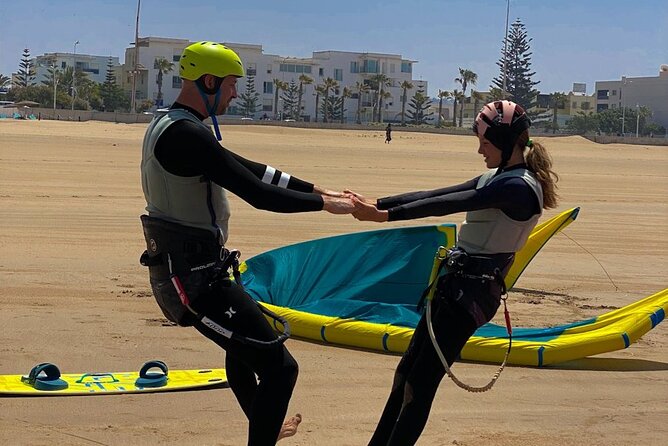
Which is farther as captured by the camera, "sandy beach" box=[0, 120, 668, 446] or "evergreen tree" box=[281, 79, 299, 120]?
"evergreen tree" box=[281, 79, 299, 120]

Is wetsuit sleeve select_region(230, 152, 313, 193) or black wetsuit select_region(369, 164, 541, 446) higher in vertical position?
wetsuit sleeve select_region(230, 152, 313, 193)

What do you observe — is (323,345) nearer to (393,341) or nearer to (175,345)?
(393,341)

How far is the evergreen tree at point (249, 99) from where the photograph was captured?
10081cm

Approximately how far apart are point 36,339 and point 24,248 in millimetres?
→ 4697

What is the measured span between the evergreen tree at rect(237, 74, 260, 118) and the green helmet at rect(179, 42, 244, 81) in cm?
9651

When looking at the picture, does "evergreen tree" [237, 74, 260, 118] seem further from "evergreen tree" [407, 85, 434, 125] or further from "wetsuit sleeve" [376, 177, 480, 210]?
"wetsuit sleeve" [376, 177, 480, 210]

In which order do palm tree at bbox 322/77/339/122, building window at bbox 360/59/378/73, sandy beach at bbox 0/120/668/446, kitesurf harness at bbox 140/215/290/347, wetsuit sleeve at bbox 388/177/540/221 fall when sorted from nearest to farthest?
kitesurf harness at bbox 140/215/290/347
wetsuit sleeve at bbox 388/177/540/221
sandy beach at bbox 0/120/668/446
palm tree at bbox 322/77/339/122
building window at bbox 360/59/378/73

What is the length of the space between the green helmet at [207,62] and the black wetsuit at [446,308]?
1007mm

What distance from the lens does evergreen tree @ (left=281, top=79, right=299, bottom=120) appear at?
106 meters

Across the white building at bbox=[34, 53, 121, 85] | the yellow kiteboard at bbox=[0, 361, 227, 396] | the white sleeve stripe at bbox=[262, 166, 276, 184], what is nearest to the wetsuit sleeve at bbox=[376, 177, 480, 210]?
the white sleeve stripe at bbox=[262, 166, 276, 184]

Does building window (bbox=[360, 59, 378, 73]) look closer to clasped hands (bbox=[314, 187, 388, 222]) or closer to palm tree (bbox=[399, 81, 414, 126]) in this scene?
palm tree (bbox=[399, 81, 414, 126])

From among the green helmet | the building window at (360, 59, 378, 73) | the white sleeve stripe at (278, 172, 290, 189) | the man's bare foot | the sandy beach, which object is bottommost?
the sandy beach

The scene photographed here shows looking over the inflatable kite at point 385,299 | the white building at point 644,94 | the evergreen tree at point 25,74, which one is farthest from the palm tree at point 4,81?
the inflatable kite at point 385,299

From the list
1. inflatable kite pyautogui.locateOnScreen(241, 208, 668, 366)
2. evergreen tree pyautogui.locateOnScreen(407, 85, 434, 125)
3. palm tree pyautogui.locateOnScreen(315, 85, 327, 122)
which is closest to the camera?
inflatable kite pyautogui.locateOnScreen(241, 208, 668, 366)
